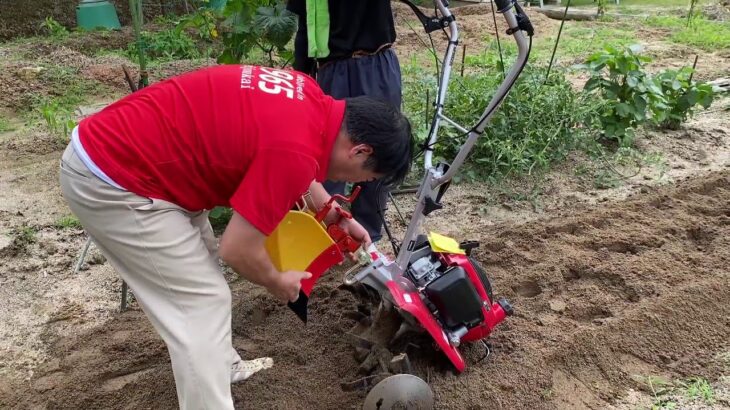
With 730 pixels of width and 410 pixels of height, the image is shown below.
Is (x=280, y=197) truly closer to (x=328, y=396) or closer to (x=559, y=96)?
(x=328, y=396)

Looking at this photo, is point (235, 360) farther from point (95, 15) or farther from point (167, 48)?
point (95, 15)

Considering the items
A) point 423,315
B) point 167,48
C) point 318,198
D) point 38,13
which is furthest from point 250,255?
point 38,13

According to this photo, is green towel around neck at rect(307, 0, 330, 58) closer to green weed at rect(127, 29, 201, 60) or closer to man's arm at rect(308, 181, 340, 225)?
man's arm at rect(308, 181, 340, 225)

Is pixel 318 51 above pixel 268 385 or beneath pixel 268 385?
above

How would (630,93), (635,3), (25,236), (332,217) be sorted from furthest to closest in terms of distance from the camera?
(635,3)
(630,93)
(25,236)
(332,217)

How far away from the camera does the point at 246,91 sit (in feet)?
6.14

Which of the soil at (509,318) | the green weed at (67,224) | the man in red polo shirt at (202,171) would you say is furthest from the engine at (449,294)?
the green weed at (67,224)

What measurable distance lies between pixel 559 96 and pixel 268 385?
306cm

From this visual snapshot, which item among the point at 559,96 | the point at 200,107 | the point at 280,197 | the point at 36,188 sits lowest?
the point at 36,188

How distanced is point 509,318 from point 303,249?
1121 mm

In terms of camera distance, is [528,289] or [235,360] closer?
[235,360]

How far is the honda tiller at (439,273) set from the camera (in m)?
2.37

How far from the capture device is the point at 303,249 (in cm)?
236

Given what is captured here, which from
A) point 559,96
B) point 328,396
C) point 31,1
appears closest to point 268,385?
point 328,396
